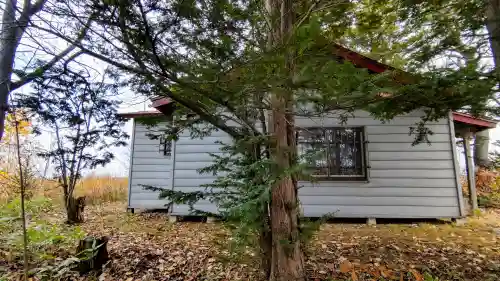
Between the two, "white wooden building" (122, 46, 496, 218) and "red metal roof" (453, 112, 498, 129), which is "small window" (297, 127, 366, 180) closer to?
"white wooden building" (122, 46, 496, 218)

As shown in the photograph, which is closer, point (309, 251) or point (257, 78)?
point (257, 78)

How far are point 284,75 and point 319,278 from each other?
2.34 meters

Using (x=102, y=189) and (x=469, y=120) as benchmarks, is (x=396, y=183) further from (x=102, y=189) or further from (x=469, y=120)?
(x=102, y=189)

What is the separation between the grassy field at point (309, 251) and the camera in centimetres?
301

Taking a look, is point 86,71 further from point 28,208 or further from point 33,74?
point 28,208

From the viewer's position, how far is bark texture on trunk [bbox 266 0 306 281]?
2.33m

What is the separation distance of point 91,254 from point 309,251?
2.58 meters

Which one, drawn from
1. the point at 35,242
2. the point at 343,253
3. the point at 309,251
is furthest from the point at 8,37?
the point at 343,253

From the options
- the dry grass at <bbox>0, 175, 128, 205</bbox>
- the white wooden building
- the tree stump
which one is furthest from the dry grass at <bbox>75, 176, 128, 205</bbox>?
the tree stump

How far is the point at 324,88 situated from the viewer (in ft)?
5.83

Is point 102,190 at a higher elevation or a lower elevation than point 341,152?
lower

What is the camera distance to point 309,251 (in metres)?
3.14

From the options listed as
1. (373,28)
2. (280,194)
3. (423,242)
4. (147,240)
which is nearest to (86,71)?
(280,194)

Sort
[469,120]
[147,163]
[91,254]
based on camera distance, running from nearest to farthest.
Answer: [91,254], [469,120], [147,163]
